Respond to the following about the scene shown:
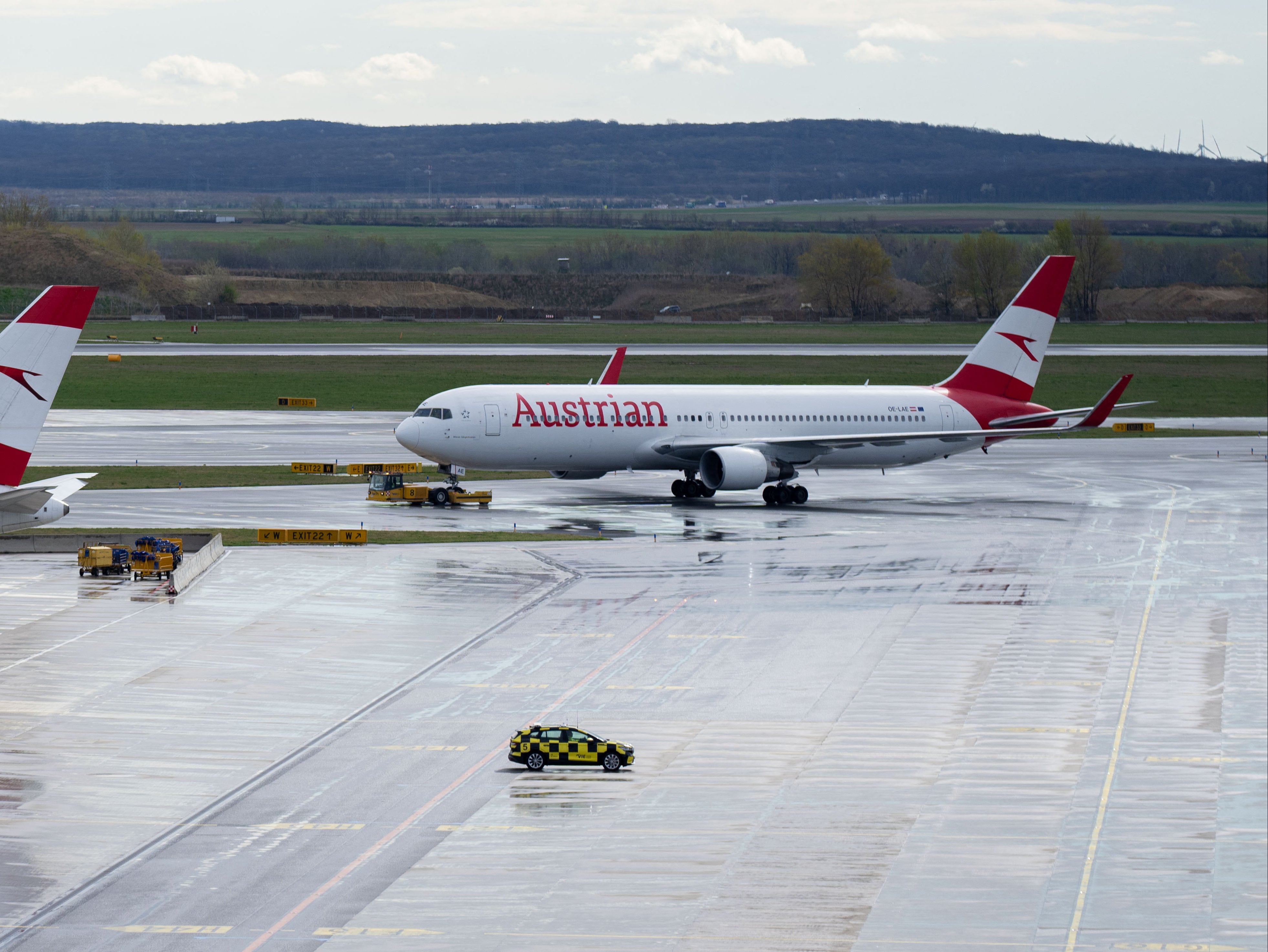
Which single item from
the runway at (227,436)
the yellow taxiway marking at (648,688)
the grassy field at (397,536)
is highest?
the runway at (227,436)

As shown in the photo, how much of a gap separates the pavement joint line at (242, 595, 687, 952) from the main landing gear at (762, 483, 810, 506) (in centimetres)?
2789

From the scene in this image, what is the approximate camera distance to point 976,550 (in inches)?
2162

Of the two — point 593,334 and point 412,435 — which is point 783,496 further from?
point 593,334

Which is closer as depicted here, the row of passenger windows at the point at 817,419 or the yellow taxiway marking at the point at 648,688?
the yellow taxiway marking at the point at 648,688

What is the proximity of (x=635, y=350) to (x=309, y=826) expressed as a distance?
422ft

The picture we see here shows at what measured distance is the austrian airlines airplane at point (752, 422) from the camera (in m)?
64.6

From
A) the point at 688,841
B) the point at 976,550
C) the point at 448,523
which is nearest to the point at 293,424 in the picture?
the point at 448,523

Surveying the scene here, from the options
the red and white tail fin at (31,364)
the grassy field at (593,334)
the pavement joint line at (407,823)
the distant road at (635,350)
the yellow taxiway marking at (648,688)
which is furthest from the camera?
the grassy field at (593,334)

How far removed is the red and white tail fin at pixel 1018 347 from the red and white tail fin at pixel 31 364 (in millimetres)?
52213

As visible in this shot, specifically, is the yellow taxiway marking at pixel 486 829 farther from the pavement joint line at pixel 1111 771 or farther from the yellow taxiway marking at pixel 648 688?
the yellow taxiway marking at pixel 648 688

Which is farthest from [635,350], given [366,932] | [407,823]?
[366,932]

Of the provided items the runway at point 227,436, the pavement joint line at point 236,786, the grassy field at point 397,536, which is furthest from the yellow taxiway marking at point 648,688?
the runway at point 227,436

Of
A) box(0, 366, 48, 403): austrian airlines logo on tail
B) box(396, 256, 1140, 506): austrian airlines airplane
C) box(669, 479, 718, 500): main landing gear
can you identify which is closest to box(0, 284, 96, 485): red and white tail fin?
box(0, 366, 48, 403): austrian airlines logo on tail

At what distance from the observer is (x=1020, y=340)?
7619cm
